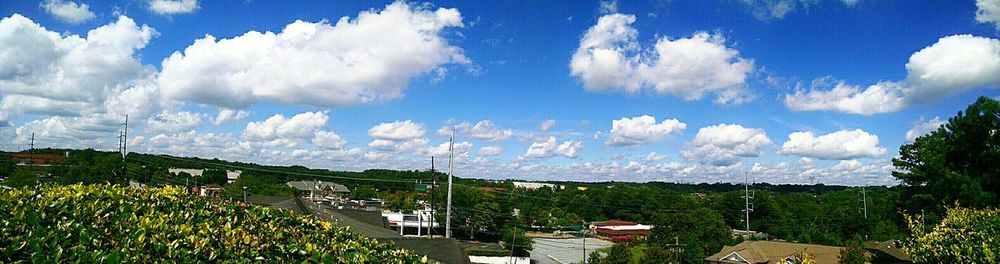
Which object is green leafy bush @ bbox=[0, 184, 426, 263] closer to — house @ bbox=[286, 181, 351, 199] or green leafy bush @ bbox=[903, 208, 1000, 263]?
green leafy bush @ bbox=[903, 208, 1000, 263]

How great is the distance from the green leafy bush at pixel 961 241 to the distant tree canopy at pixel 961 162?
7.06 m

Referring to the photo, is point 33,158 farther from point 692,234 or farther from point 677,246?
point 692,234

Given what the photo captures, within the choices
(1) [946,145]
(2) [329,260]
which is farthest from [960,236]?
(1) [946,145]

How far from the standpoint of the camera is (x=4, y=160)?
69.4 metres

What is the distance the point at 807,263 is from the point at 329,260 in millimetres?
4619

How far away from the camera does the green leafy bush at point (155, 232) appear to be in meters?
3.03

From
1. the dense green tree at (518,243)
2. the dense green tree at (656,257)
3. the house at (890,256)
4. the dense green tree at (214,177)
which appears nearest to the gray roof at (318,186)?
the dense green tree at (214,177)

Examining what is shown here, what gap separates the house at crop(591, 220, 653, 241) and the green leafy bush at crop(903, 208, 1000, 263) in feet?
200

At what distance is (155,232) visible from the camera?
11.4ft

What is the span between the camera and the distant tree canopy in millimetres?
16453

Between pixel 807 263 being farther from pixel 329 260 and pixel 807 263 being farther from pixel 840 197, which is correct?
pixel 840 197

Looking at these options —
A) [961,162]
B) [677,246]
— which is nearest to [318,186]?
[677,246]

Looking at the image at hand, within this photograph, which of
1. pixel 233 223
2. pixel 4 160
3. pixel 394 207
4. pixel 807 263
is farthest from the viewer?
pixel 394 207

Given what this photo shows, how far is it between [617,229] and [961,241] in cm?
7012
